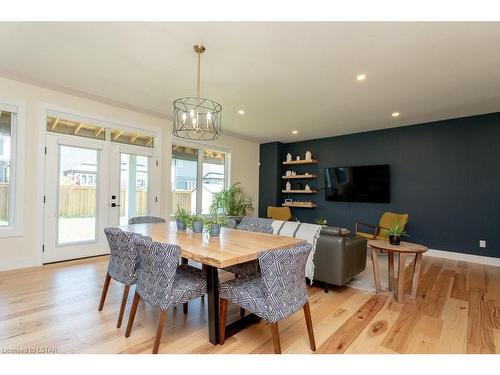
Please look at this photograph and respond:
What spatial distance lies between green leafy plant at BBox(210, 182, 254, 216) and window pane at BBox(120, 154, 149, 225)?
158 centimetres

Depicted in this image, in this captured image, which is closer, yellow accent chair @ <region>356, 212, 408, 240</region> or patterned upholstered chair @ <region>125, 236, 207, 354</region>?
patterned upholstered chair @ <region>125, 236, 207, 354</region>

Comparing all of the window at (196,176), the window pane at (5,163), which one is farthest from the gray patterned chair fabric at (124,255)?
the window at (196,176)

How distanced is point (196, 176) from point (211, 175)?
0.46 m

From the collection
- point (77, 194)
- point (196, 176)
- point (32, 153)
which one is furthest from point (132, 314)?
point (196, 176)

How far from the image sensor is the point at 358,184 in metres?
5.88

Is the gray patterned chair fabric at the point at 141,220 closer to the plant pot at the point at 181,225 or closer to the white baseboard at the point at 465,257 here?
the plant pot at the point at 181,225

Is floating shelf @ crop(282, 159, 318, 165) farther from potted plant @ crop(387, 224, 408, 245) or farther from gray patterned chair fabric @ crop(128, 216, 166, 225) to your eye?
gray patterned chair fabric @ crop(128, 216, 166, 225)

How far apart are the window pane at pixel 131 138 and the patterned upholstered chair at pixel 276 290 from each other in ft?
12.1

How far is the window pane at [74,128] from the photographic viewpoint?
151 inches

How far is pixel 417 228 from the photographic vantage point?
17.1 feet

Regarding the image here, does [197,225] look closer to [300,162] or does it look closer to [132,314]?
[132,314]

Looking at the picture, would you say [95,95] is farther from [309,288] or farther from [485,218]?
[485,218]

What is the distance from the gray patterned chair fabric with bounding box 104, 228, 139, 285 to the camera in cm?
212

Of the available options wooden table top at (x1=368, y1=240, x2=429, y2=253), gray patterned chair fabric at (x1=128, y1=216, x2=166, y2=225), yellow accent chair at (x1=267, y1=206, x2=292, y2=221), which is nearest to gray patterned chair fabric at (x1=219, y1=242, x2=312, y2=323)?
wooden table top at (x1=368, y1=240, x2=429, y2=253)
